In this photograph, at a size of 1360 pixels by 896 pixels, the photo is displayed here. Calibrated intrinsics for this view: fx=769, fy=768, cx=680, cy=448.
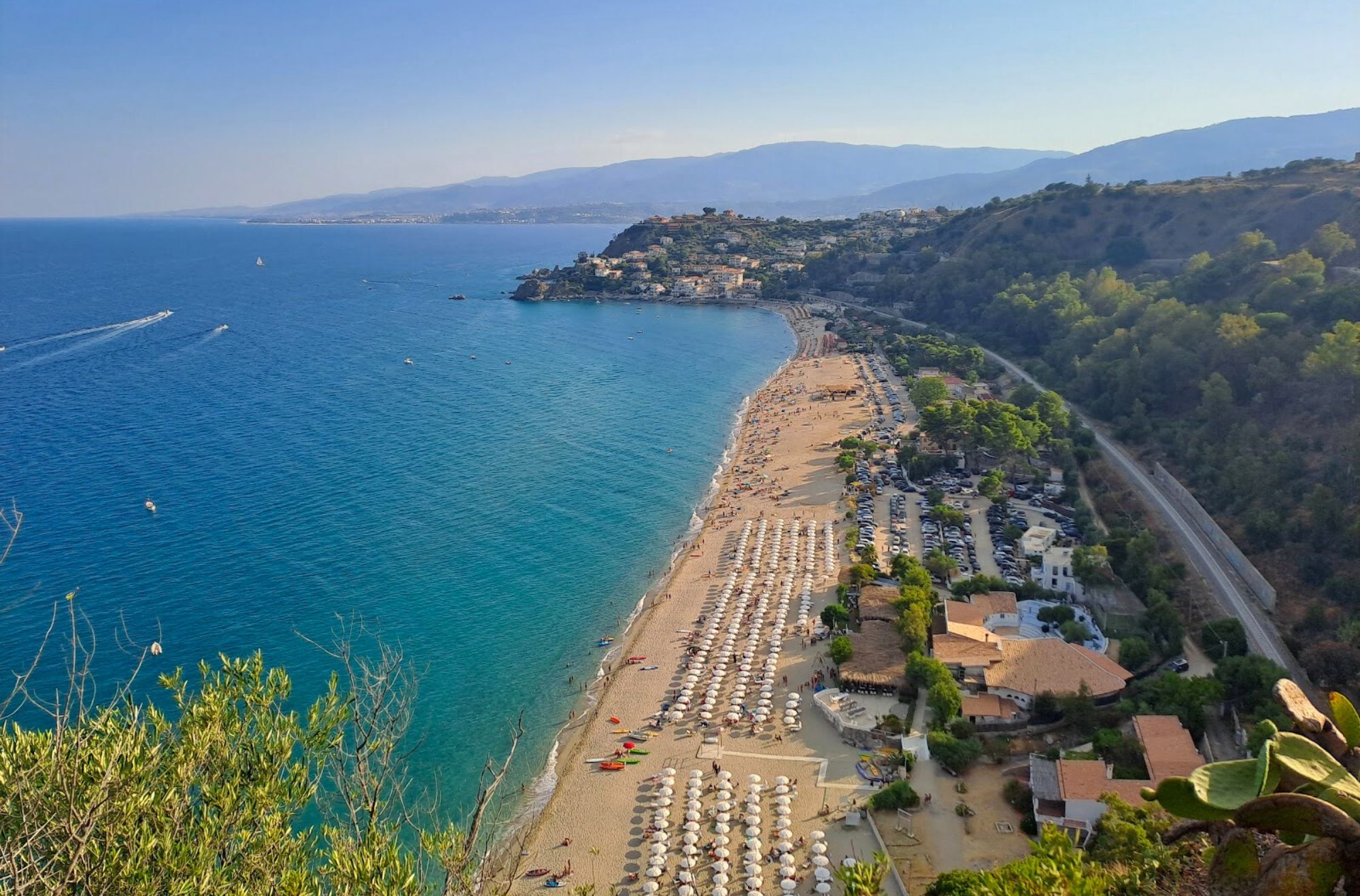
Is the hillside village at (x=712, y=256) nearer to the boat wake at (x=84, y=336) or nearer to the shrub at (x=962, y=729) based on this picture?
the boat wake at (x=84, y=336)

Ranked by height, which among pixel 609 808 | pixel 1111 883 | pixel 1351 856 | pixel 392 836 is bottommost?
pixel 609 808

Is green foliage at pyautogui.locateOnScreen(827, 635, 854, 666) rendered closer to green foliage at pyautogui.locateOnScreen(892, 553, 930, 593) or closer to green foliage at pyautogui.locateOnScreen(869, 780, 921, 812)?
green foliage at pyautogui.locateOnScreen(892, 553, 930, 593)

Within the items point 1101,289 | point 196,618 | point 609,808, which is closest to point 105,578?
point 196,618

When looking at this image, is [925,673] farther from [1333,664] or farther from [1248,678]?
[1333,664]

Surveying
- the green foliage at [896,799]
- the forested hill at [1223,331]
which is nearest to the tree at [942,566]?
the forested hill at [1223,331]

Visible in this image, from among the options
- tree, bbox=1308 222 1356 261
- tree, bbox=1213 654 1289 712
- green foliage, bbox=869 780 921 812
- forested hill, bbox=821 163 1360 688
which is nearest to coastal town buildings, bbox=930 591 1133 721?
tree, bbox=1213 654 1289 712

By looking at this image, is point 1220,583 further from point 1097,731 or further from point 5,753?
point 5,753
